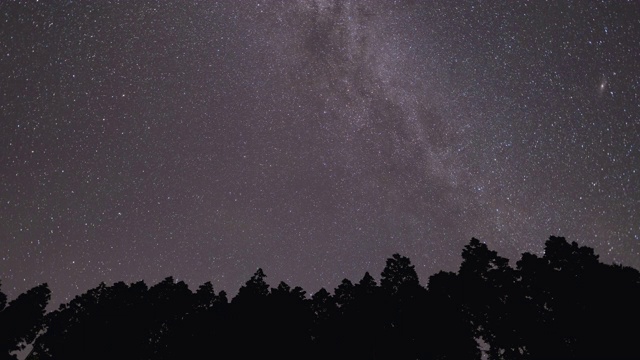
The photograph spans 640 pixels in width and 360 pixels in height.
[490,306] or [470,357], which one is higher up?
[490,306]

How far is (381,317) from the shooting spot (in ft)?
87.0

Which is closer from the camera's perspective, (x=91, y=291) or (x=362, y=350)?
(x=362, y=350)

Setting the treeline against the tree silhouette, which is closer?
the treeline

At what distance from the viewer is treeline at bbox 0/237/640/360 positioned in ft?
74.4

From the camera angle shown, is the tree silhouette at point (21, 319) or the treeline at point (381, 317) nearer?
the treeline at point (381, 317)

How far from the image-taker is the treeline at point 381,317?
22688mm

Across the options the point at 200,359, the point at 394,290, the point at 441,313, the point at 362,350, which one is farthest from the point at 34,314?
the point at 441,313

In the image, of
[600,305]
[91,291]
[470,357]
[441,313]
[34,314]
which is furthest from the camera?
[91,291]

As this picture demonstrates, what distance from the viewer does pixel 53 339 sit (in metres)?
29.0

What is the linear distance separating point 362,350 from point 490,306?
868 cm

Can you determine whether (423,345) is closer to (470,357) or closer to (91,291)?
(470,357)

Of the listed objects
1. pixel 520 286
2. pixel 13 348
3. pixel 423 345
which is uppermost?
pixel 520 286

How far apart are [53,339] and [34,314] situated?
101 inches

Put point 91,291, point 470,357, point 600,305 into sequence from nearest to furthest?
1. point 600,305
2. point 470,357
3. point 91,291
